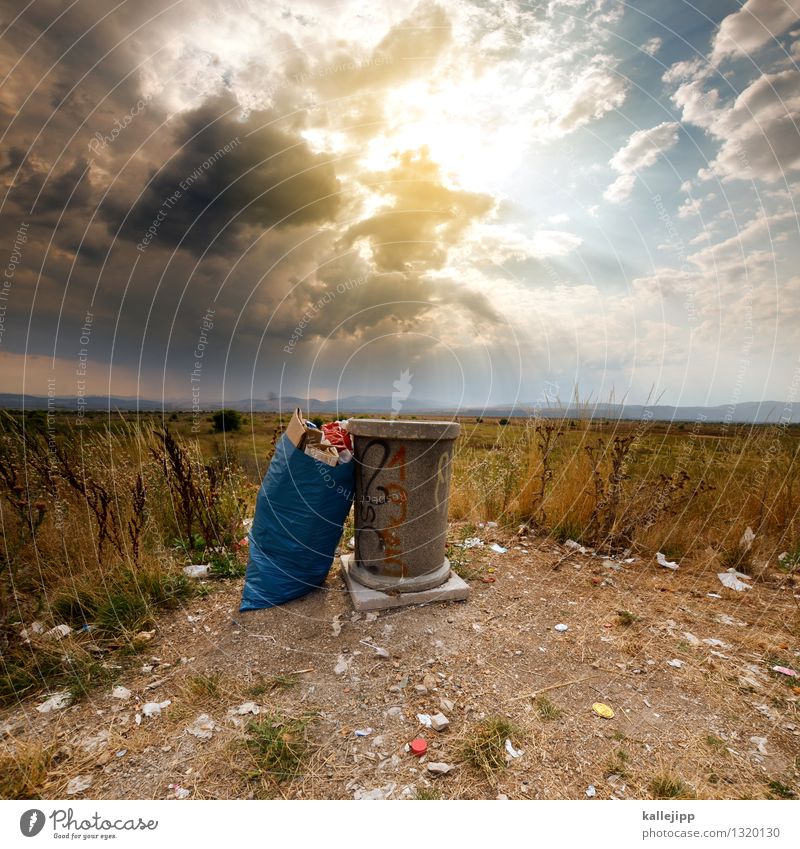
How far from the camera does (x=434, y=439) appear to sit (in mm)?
3521

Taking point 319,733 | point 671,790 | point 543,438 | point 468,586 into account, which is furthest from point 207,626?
point 543,438

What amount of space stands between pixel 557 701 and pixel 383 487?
1.85 meters

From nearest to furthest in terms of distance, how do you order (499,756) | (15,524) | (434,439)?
1. (499,756)
2. (434,439)
3. (15,524)

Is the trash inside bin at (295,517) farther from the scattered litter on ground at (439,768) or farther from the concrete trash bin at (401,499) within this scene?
the scattered litter on ground at (439,768)

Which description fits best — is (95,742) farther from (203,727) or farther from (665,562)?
(665,562)

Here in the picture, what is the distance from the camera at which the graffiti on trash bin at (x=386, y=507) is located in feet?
11.7

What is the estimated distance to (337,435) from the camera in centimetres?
373

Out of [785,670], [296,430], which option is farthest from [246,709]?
[785,670]

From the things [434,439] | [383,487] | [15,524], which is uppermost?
[434,439]

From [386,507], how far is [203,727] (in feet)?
6.02

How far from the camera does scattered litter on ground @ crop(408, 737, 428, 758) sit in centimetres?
226

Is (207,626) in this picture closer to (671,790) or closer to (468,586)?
(468,586)
